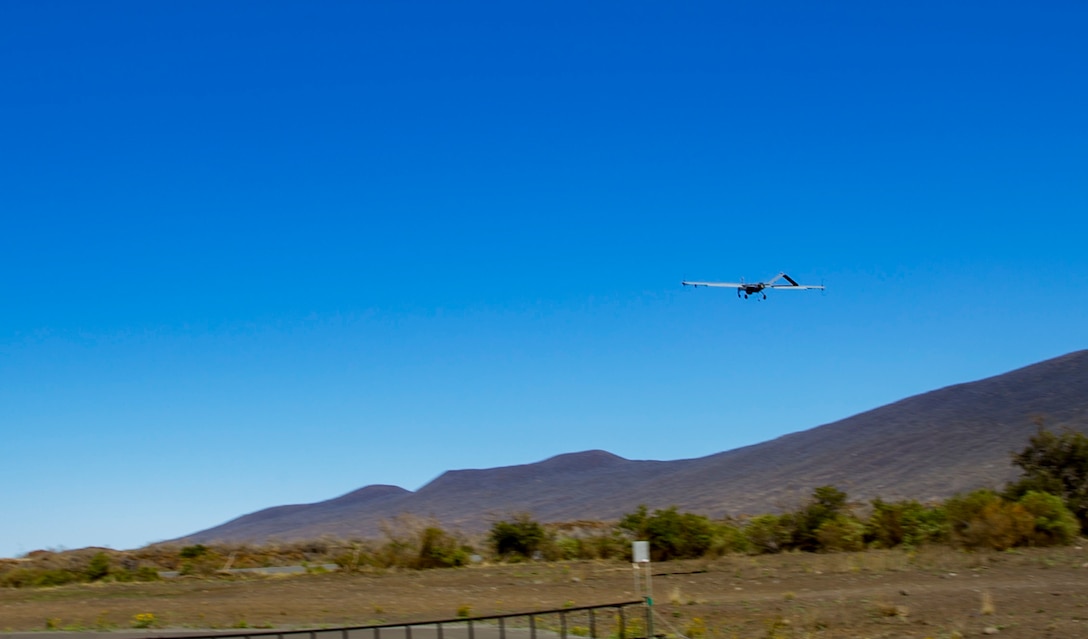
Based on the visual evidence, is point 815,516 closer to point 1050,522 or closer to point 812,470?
point 1050,522

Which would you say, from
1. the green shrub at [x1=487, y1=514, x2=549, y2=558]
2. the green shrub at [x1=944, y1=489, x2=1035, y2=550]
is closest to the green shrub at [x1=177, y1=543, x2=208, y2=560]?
the green shrub at [x1=487, y1=514, x2=549, y2=558]

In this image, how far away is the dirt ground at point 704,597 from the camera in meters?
21.9

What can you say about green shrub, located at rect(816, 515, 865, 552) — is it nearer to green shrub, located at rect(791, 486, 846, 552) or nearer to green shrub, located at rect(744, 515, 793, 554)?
green shrub, located at rect(791, 486, 846, 552)

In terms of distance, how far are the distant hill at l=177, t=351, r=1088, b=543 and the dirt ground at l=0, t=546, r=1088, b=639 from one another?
58.0 metres

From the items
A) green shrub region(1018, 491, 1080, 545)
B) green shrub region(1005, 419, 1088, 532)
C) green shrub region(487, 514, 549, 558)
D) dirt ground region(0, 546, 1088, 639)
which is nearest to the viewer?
dirt ground region(0, 546, 1088, 639)

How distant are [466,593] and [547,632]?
33.6 feet

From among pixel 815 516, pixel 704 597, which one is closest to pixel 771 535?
pixel 815 516

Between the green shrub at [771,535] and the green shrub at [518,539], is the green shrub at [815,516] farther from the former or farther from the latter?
the green shrub at [518,539]

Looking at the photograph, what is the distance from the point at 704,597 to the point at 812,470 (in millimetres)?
93165

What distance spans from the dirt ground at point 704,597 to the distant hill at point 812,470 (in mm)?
58049

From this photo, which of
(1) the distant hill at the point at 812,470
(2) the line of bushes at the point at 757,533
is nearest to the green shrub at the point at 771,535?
(2) the line of bushes at the point at 757,533

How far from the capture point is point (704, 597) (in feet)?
93.8

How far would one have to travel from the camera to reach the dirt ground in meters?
21.9

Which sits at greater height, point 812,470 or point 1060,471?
point 812,470
